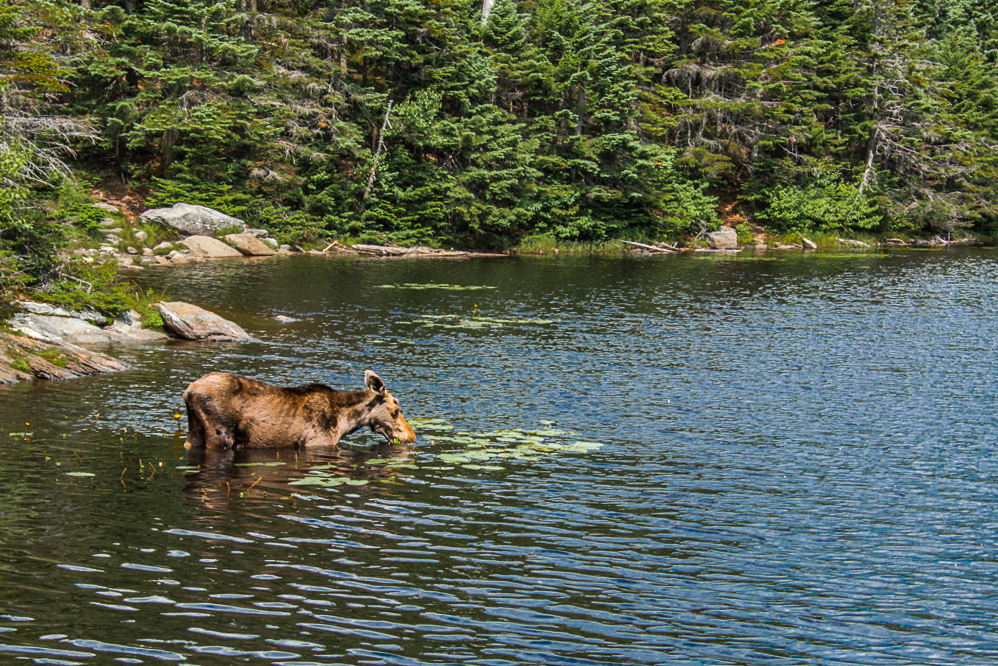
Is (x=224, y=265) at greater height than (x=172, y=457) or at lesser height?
greater

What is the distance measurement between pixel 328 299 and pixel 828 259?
3985cm

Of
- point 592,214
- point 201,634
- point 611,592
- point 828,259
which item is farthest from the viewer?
point 592,214

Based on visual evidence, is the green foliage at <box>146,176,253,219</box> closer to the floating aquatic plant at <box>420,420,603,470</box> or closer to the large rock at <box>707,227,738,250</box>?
the large rock at <box>707,227,738,250</box>

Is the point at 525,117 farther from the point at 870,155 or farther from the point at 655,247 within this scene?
the point at 870,155

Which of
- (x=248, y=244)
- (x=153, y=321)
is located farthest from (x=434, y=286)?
(x=248, y=244)

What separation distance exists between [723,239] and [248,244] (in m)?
37.6

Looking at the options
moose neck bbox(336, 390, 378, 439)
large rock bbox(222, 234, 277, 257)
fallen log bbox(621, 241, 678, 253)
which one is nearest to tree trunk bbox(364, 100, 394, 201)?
large rock bbox(222, 234, 277, 257)

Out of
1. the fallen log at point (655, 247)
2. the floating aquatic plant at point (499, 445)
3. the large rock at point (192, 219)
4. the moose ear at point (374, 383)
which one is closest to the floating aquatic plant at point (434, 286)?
the large rock at point (192, 219)

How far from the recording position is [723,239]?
7225 cm

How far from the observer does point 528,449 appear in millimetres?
16703

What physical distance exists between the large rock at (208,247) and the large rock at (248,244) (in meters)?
0.73

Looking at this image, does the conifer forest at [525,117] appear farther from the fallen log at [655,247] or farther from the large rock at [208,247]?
the large rock at [208,247]

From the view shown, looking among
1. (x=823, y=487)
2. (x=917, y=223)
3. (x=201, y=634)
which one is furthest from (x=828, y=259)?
(x=201, y=634)

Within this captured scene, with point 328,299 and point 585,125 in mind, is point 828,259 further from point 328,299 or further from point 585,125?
point 328,299
